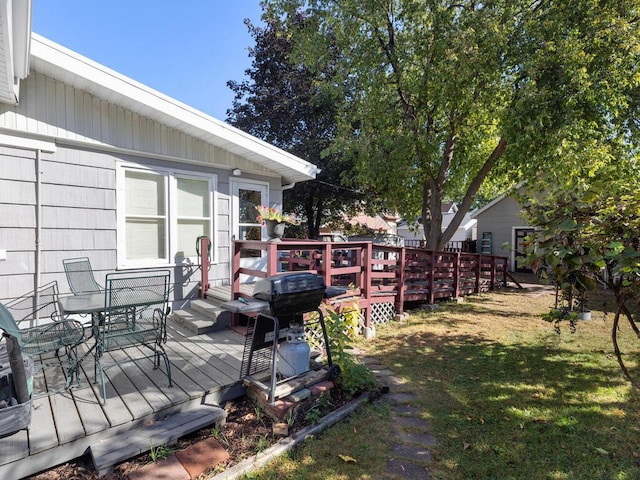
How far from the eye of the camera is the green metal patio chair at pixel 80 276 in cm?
396

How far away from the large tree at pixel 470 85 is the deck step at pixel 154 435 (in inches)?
285

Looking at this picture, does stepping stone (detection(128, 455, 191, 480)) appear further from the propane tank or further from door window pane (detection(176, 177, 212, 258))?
door window pane (detection(176, 177, 212, 258))

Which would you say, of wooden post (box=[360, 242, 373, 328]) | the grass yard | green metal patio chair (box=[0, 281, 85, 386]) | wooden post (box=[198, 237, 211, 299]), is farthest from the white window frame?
the grass yard

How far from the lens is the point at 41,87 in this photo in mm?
3965

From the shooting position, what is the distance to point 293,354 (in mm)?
2955

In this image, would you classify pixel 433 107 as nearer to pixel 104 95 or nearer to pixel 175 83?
pixel 104 95

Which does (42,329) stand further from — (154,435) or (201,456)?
(201,456)

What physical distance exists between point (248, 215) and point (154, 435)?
162 inches

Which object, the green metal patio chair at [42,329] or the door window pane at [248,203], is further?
the door window pane at [248,203]

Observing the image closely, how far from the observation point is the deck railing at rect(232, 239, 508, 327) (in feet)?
15.1

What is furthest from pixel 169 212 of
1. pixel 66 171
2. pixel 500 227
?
pixel 500 227

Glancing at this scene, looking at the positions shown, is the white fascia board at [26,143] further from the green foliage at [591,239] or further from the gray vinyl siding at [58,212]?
the green foliage at [591,239]

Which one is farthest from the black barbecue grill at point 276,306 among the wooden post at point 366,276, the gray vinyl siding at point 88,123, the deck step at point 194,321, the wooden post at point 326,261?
the gray vinyl siding at point 88,123

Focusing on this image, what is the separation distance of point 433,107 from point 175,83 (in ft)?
28.9
